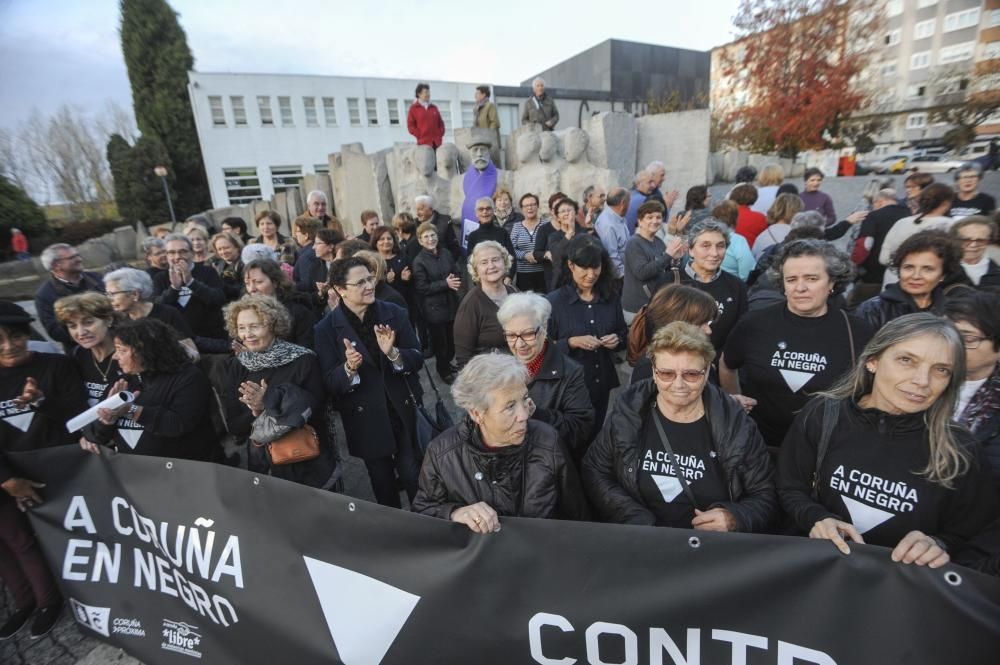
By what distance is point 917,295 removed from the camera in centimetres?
288

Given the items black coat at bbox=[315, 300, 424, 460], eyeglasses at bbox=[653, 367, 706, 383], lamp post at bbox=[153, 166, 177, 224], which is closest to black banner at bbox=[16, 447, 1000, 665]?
eyeglasses at bbox=[653, 367, 706, 383]

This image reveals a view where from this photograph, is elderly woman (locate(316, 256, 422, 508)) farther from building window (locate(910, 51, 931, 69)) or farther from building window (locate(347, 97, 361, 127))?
building window (locate(910, 51, 931, 69))

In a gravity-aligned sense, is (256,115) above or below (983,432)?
above

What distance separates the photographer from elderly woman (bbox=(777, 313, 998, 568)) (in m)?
1.67

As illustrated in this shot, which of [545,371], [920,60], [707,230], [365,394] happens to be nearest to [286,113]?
[365,394]

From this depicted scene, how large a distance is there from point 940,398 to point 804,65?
20218mm

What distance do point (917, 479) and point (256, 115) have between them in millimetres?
33953

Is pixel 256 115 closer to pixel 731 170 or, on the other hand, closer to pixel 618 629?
pixel 731 170

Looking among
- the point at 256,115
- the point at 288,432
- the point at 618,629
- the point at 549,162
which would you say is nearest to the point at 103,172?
the point at 256,115

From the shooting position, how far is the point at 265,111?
95.5 ft

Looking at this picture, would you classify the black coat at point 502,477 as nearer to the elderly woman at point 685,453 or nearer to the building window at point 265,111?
the elderly woman at point 685,453

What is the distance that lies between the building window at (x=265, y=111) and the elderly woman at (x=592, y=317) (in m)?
31.7

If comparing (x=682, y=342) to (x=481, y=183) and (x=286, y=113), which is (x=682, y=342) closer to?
(x=481, y=183)

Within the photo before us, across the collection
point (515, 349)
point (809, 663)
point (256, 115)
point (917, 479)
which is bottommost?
point (809, 663)
